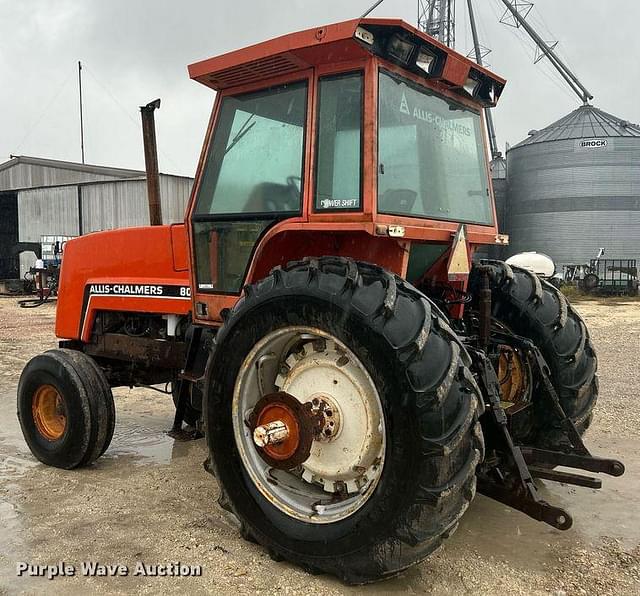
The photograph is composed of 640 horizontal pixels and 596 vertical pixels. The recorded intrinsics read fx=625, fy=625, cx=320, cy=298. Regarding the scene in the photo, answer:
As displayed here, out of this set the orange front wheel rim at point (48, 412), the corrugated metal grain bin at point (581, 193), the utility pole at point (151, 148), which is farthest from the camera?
the corrugated metal grain bin at point (581, 193)

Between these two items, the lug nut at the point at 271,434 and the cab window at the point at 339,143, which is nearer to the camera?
the lug nut at the point at 271,434

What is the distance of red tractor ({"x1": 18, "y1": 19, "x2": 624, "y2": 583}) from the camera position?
8.70 ft

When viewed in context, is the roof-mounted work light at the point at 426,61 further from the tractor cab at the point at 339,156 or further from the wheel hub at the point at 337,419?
the wheel hub at the point at 337,419

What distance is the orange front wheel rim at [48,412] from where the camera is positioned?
4711 mm

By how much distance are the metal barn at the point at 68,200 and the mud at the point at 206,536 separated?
2040 centimetres

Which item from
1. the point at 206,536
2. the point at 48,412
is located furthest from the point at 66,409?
the point at 206,536

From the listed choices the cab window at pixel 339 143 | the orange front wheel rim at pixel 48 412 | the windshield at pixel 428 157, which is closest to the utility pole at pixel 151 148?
the orange front wheel rim at pixel 48 412

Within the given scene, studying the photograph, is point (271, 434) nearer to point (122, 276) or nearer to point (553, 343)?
point (553, 343)

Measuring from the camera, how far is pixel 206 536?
11.1ft

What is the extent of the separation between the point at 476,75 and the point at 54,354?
350cm

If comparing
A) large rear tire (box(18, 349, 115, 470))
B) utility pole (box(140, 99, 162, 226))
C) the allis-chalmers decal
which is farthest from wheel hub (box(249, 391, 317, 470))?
utility pole (box(140, 99, 162, 226))

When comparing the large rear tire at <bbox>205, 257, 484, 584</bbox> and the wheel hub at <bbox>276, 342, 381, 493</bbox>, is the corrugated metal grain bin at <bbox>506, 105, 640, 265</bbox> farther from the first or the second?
the large rear tire at <bbox>205, 257, 484, 584</bbox>

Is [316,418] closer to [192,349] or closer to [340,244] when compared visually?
[340,244]

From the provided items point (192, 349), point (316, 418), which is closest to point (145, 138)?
point (192, 349)
